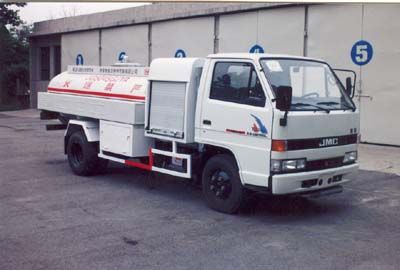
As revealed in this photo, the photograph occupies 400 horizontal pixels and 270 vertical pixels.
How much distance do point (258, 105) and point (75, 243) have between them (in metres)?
2.80

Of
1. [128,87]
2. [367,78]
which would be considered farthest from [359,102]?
[128,87]

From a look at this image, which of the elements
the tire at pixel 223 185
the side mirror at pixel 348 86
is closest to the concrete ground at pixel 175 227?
the tire at pixel 223 185

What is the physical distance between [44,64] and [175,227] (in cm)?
2578

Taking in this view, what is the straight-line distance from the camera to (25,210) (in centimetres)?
732

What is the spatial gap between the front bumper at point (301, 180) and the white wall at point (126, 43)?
14.4 meters

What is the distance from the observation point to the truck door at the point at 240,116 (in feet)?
21.9

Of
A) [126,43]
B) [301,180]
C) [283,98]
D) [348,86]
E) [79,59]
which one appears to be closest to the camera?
[283,98]

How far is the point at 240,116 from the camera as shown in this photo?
697cm

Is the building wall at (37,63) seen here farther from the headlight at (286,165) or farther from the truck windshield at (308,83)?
the headlight at (286,165)

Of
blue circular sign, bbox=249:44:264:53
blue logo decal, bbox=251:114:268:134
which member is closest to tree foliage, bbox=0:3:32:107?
blue circular sign, bbox=249:44:264:53

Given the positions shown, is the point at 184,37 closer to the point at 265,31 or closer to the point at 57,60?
the point at 265,31

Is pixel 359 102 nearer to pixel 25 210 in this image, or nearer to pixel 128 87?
pixel 128 87

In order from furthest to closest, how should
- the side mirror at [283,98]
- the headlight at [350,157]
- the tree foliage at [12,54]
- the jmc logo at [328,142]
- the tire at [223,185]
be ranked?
the tree foliage at [12,54], the headlight at [350,157], the tire at [223,185], the jmc logo at [328,142], the side mirror at [283,98]

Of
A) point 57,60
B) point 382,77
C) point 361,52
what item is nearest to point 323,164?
point 382,77
